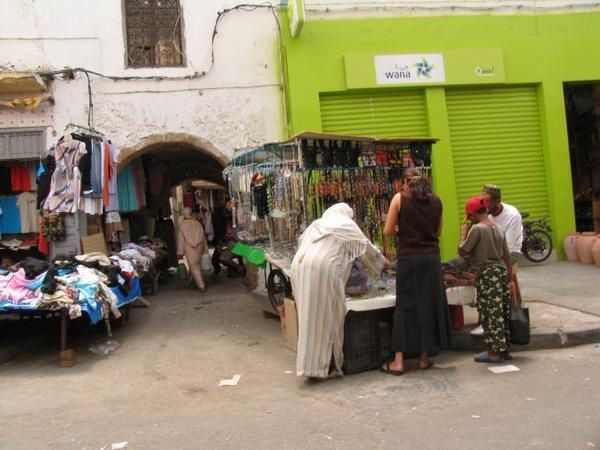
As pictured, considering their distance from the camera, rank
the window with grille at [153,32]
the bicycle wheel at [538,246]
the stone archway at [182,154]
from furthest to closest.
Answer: the bicycle wheel at [538,246] < the window with grille at [153,32] < the stone archway at [182,154]

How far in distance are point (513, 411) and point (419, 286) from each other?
4.37 feet

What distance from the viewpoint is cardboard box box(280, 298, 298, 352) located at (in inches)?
233

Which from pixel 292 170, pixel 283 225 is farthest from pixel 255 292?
pixel 292 170

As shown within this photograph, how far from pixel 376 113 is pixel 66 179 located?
5.44 metres

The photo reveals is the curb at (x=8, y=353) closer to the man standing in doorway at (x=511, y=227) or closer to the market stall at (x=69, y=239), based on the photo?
the market stall at (x=69, y=239)

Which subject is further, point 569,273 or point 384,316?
point 569,273

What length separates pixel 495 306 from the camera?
5.00m

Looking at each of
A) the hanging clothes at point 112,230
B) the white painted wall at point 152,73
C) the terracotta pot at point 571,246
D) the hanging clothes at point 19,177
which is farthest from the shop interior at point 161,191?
the terracotta pot at point 571,246

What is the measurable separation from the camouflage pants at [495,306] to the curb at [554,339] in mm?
525

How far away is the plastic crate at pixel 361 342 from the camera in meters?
5.08

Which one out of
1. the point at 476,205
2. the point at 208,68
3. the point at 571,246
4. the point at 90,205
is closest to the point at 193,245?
the point at 90,205

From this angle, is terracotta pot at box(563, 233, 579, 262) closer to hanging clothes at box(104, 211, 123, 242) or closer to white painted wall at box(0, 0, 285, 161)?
white painted wall at box(0, 0, 285, 161)

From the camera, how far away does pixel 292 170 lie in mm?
6633

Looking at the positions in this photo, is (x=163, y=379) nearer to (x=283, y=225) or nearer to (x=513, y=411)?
(x=283, y=225)
